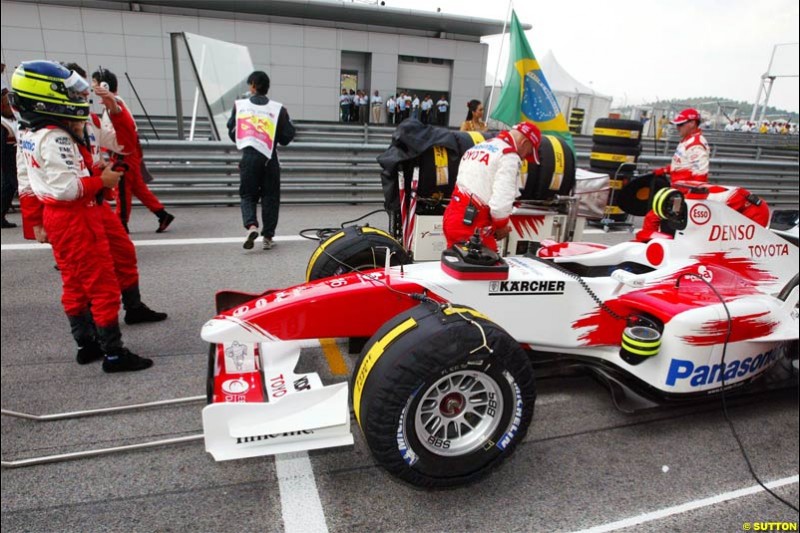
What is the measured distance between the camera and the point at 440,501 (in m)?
2.29

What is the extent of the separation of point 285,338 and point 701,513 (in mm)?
2149

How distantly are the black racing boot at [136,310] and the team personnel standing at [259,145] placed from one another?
1.77m

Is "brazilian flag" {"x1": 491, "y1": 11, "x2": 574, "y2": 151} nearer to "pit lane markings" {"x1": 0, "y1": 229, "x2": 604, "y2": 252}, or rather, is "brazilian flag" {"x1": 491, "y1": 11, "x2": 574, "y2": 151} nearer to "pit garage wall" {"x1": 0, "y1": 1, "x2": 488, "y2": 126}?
"pit garage wall" {"x1": 0, "y1": 1, "x2": 488, "y2": 126}

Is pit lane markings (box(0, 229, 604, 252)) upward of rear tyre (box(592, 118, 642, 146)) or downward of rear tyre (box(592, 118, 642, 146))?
downward

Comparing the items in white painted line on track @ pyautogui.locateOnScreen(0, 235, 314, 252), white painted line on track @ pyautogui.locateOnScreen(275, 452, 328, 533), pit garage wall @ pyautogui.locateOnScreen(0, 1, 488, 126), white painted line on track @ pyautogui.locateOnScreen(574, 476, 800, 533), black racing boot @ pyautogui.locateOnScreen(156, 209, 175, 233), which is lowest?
white painted line on track @ pyautogui.locateOnScreen(275, 452, 328, 533)

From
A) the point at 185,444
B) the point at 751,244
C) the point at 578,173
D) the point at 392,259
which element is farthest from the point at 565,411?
the point at 578,173

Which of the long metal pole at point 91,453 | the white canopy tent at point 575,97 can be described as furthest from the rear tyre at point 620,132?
the white canopy tent at point 575,97

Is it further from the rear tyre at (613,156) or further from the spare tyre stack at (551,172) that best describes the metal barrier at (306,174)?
the spare tyre stack at (551,172)

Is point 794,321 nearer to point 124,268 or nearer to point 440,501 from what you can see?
point 440,501

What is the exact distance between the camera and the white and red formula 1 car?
212cm

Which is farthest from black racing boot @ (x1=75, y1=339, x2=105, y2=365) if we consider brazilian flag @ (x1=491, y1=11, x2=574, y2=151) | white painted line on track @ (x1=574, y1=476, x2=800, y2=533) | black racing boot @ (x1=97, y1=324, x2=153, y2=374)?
brazilian flag @ (x1=491, y1=11, x2=574, y2=151)

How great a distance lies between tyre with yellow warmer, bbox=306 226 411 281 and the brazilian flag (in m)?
1.76

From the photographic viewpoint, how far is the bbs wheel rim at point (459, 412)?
2256mm

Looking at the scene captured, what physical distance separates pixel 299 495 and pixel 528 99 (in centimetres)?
410
